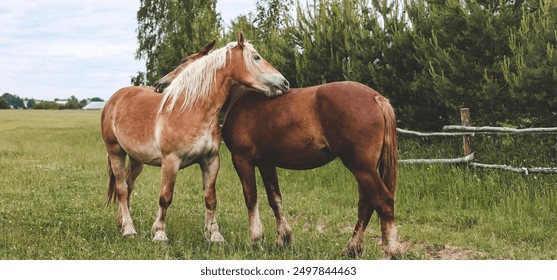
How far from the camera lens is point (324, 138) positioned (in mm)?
4637

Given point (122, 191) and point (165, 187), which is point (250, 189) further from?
point (122, 191)

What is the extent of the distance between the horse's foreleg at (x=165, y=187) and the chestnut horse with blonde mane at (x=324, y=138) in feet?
1.94

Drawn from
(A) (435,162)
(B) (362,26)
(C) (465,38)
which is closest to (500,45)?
(C) (465,38)

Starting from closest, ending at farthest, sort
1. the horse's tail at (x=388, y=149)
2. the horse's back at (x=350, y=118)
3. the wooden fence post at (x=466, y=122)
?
the horse's back at (x=350, y=118)
the horse's tail at (x=388, y=149)
the wooden fence post at (x=466, y=122)

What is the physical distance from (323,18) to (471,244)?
24.4 feet

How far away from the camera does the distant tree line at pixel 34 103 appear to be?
2556 inches

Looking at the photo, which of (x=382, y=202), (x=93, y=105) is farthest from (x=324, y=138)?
(x=93, y=105)

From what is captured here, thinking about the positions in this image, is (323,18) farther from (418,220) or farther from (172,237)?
(172,237)

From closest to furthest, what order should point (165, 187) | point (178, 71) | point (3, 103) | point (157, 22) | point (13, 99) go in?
point (165, 187), point (178, 71), point (157, 22), point (3, 103), point (13, 99)

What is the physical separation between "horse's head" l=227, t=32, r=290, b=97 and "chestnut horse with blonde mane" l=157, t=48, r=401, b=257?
13cm

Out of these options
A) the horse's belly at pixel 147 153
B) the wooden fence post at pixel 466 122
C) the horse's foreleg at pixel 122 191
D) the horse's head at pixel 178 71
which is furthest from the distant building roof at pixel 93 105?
the horse's head at pixel 178 71

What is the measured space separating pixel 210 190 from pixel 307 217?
2.51 meters

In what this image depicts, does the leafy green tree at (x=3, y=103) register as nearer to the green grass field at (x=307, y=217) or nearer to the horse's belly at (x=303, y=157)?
the green grass field at (x=307, y=217)

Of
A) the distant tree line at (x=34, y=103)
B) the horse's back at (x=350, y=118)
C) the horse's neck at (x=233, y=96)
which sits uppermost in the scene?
the distant tree line at (x=34, y=103)
